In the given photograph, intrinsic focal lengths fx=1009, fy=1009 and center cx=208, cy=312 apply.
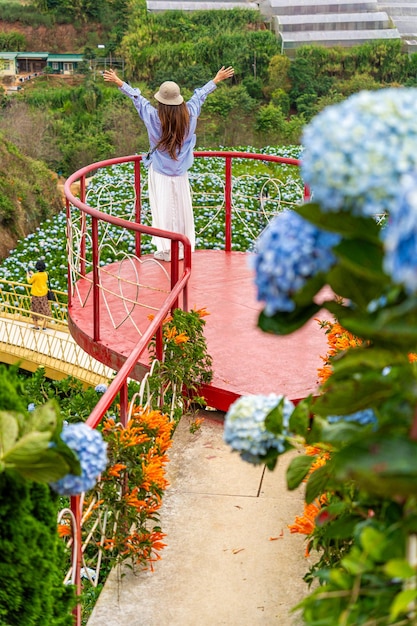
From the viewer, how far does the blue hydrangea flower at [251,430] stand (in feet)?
5.94

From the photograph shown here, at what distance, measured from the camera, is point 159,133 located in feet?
20.9

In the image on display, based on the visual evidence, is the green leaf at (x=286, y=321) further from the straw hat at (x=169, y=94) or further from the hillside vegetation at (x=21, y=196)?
the hillside vegetation at (x=21, y=196)

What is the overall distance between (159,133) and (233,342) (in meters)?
1.80

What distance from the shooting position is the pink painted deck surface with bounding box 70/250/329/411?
184 inches

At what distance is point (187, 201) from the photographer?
659 cm

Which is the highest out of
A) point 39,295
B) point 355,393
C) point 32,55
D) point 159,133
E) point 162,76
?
point 355,393

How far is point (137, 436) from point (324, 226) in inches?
83.6

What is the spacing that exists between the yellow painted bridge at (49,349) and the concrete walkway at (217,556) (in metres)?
5.69

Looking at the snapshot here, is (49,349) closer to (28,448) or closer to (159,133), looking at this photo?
(159,133)

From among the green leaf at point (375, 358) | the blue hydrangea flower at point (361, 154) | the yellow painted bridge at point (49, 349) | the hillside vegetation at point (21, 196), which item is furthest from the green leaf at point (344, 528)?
the hillside vegetation at point (21, 196)

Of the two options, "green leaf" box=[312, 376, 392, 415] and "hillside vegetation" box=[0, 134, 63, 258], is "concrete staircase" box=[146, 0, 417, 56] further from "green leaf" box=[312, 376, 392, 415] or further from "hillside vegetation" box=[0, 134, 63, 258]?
"green leaf" box=[312, 376, 392, 415]

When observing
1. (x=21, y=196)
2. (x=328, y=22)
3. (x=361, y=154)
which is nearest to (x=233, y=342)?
(x=361, y=154)

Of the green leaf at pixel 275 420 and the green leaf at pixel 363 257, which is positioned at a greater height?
the green leaf at pixel 363 257

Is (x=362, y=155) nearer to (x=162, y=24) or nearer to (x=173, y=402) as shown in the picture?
(x=173, y=402)
